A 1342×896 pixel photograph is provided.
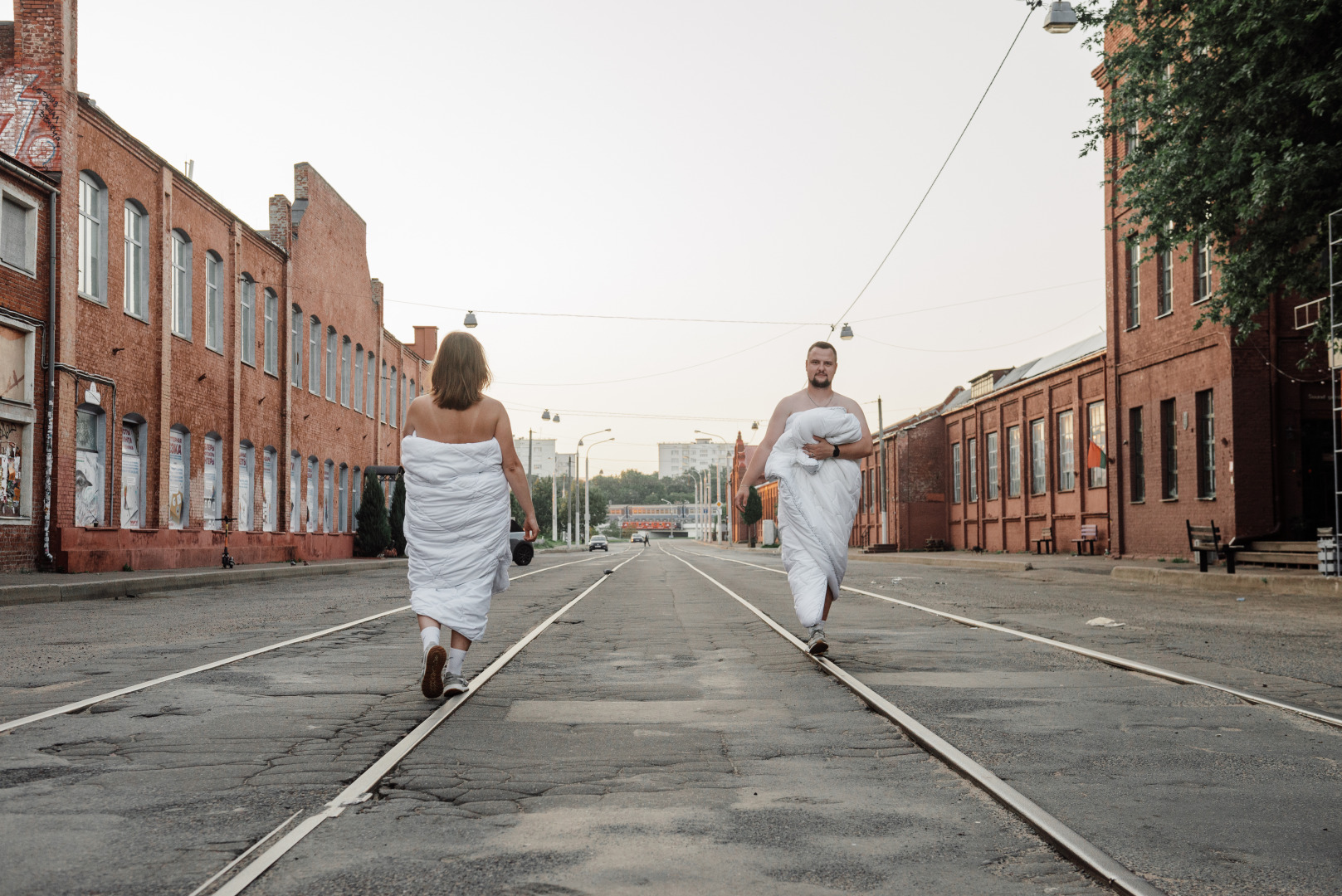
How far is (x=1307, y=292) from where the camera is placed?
671 inches

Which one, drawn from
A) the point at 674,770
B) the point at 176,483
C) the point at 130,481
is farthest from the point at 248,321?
the point at 674,770

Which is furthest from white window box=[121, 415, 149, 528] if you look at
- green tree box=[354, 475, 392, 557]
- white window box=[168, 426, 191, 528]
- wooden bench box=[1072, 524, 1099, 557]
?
wooden bench box=[1072, 524, 1099, 557]

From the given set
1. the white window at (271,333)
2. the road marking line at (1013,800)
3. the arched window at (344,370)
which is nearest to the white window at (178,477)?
the white window at (271,333)

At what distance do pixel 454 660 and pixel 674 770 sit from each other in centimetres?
212

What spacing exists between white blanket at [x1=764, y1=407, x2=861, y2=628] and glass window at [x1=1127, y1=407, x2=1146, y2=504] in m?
24.6

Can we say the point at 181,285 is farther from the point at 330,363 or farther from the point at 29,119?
the point at 330,363

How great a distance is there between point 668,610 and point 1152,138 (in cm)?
1090

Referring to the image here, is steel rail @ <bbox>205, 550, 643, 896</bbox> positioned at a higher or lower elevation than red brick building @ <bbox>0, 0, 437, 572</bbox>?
lower

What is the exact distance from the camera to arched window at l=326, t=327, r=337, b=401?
3875 cm

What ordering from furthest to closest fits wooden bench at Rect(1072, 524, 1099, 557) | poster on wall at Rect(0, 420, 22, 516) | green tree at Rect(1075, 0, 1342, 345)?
wooden bench at Rect(1072, 524, 1099, 557)
poster on wall at Rect(0, 420, 22, 516)
green tree at Rect(1075, 0, 1342, 345)

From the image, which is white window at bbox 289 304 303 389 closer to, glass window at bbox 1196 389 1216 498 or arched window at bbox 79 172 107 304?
arched window at bbox 79 172 107 304

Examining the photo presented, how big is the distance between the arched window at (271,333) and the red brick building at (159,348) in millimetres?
83

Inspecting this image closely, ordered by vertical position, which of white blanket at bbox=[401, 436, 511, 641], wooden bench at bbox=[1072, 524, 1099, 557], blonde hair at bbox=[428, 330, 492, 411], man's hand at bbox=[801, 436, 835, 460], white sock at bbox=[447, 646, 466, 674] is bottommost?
wooden bench at bbox=[1072, 524, 1099, 557]

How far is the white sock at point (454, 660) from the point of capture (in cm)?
646
